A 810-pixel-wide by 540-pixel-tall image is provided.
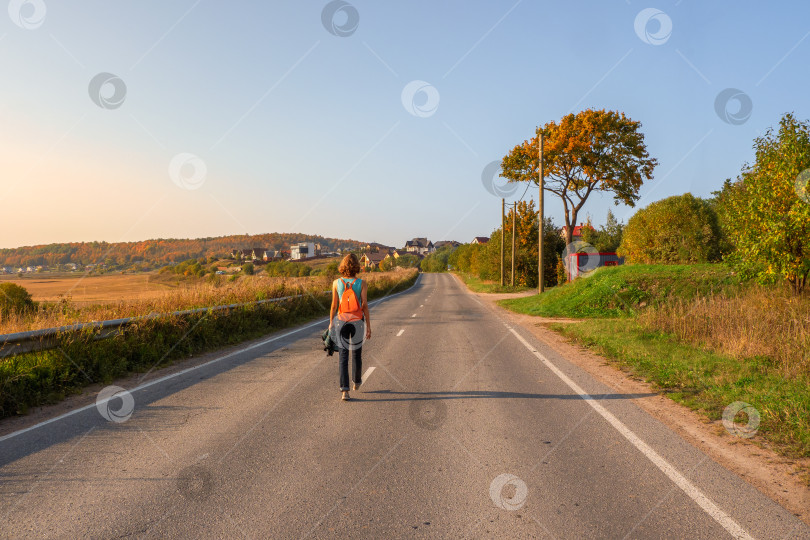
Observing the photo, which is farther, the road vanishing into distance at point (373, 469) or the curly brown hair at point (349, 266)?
the curly brown hair at point (349, 266)

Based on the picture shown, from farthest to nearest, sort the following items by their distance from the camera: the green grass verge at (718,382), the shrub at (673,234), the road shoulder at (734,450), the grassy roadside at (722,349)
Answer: the shrub at (673,234) → the grassy roadside at (722,349) → the green grass verge at (718,382) → the road shoulder at (734,450)

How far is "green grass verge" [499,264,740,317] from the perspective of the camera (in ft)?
62.8

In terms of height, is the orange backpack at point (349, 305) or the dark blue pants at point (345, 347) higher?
the orange backpack at point (349, 305)

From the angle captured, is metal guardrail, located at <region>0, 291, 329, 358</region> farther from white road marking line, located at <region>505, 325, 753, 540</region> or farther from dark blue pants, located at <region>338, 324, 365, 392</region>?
white road marking line, located at <region>505, 325, 753, 540</region>

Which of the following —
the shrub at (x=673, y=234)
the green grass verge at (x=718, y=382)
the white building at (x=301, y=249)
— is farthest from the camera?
the white building at (x=301, y=249)

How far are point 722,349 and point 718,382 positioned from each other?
8.75ft

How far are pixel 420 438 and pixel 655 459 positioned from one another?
2.27 metres

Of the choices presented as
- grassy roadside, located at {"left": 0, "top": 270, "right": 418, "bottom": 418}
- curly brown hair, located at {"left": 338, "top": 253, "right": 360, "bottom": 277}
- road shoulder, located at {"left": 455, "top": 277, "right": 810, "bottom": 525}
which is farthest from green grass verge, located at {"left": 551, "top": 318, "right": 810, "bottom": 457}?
grassy roadside, located at {"left": 0, "top": 270, "right": 418, "bottom": 418}

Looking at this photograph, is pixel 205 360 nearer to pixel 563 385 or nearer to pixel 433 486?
pixel 563 385

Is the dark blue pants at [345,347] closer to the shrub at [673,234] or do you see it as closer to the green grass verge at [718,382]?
the green grass verge at [718,382]

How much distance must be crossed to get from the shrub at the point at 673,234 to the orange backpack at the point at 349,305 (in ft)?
123

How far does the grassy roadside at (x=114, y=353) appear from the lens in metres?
6.98

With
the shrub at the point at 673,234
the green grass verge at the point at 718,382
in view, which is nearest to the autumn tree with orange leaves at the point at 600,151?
the shrub at the point at 673,234

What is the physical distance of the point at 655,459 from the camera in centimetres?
470
